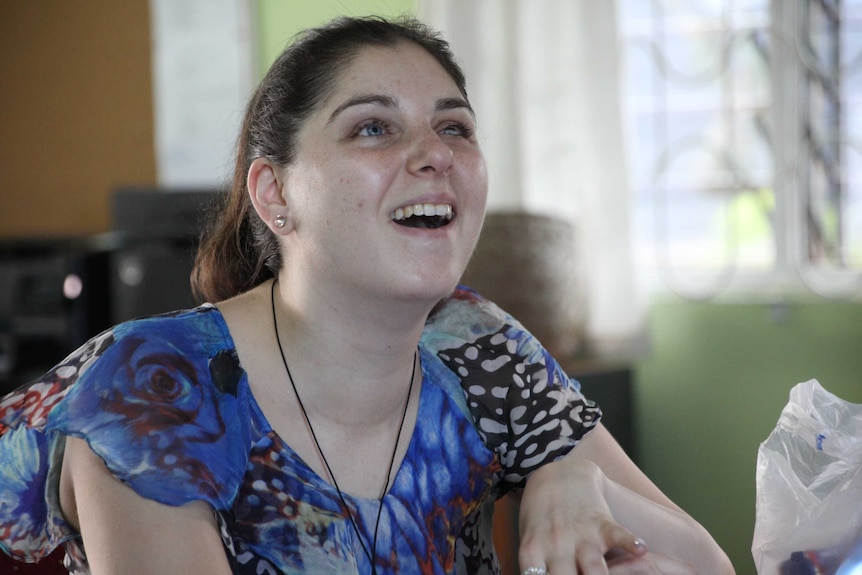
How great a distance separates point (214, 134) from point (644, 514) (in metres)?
3.00

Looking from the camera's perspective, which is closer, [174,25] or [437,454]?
[437,454]

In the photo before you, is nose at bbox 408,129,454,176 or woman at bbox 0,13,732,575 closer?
woman at bbox 0,13,732,575

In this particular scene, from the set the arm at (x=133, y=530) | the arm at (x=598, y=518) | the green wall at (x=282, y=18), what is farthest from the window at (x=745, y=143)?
the arm at (x=133, y=530)

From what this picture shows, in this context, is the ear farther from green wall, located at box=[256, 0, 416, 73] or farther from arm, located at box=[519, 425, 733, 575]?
green wall, located at box=[256, 0, 416, 73]

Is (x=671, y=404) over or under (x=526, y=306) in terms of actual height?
under

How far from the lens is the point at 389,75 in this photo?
3.98 ft

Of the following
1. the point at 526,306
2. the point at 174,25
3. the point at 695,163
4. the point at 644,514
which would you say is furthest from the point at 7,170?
the point at 644,514

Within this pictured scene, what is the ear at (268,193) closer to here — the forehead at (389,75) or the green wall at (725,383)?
the forehead at (389,75)

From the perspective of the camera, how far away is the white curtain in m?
3.04

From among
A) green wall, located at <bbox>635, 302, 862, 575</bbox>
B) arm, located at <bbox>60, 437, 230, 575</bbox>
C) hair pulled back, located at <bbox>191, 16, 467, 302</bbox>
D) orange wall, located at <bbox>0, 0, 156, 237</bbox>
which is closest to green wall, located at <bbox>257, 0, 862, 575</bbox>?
green wall, located at <bbox>635, 302, 862, 575</bbox>

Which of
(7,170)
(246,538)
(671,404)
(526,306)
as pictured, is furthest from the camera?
(7,170)

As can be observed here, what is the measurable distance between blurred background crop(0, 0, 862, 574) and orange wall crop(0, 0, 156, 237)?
672mm

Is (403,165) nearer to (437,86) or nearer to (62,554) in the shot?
(437,86)

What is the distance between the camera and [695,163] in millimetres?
3113
